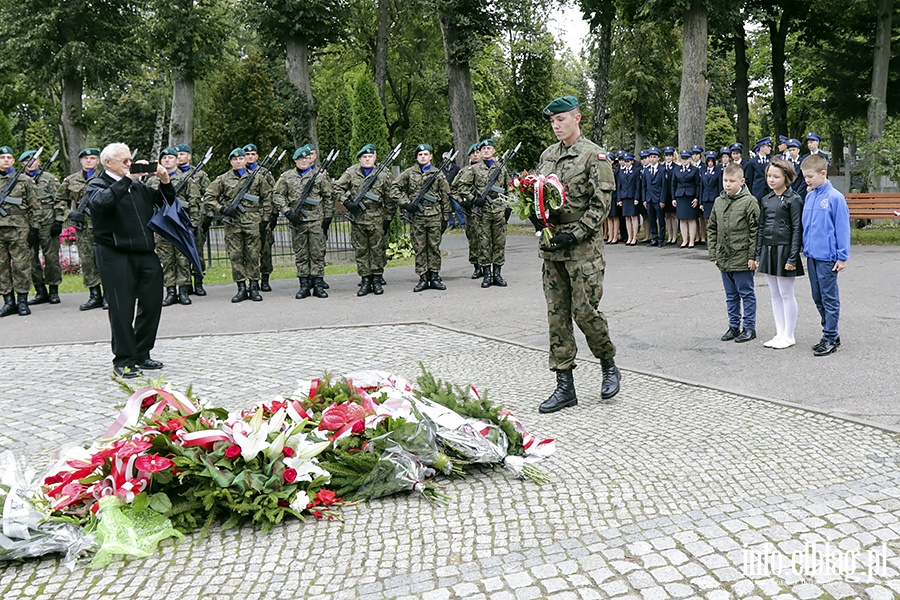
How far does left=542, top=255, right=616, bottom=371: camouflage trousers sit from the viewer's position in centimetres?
627

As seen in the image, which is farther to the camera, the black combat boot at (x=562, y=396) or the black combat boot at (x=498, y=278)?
the black combat boot at (x=498, y=278)

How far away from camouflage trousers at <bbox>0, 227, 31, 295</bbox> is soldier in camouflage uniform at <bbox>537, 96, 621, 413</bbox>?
9662 mm


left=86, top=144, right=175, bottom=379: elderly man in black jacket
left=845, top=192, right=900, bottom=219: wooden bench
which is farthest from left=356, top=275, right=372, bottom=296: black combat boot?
left=845, top=192, right=900, bottom=219: wooden bench

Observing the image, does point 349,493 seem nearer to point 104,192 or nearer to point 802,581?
point 802,581

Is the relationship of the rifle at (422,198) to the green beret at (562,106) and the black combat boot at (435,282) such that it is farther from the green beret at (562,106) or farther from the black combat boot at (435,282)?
the green beret at (562,106)

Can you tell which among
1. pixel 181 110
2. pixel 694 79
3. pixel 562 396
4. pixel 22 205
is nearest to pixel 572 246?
pixel 562 396

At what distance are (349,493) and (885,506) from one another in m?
2.82

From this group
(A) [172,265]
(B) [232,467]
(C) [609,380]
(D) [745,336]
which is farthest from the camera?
(A) [172,265]

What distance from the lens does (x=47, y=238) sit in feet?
44.6

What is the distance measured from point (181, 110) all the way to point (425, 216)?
16193 mm

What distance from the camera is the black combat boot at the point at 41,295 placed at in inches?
541

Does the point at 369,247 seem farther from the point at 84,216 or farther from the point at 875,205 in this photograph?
the point at 875,205

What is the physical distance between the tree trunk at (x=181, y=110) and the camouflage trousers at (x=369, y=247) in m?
14.9

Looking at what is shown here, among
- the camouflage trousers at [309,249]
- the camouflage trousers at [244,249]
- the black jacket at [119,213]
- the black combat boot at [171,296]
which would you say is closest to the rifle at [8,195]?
the black combat boot at [171,296]
